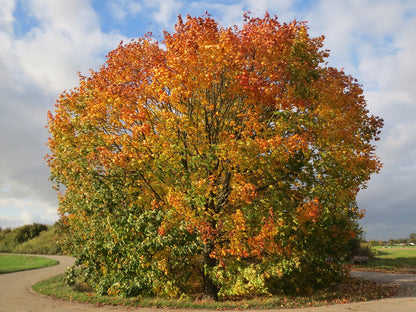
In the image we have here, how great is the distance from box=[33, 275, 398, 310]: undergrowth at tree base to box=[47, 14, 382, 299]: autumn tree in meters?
0.47

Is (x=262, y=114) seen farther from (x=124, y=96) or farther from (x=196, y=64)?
(x=124, y=96)

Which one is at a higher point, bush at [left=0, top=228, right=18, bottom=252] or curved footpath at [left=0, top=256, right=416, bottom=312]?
bush at [left=0, top=228, right=18, bottom=252]

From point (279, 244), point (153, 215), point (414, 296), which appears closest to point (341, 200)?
point (279, 244)

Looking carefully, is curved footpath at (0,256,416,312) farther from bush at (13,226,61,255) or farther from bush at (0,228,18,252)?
bush at (0,228,18,252)

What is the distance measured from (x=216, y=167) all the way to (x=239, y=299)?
564cm

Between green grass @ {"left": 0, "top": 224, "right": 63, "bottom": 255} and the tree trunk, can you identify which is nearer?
the tree trunk

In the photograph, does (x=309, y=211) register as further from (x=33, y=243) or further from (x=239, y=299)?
(x=33, y=243)

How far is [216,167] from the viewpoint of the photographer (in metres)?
12.5

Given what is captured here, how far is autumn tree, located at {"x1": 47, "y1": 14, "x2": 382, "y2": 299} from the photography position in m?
11.2

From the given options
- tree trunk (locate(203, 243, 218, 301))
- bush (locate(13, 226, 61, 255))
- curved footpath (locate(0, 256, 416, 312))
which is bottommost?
curved footpath (locate(0, 256, 416, 312))

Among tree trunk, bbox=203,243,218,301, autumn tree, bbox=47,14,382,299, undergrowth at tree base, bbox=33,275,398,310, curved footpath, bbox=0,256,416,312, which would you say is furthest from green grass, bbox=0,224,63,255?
tree trunk, bbox=203,243,218,301

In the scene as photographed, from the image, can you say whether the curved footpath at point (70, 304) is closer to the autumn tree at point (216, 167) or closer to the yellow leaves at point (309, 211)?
the autumn tree at point (216, 167)

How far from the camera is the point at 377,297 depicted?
12.9 meters

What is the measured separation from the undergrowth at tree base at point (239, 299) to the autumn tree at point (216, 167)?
0.47 metres
